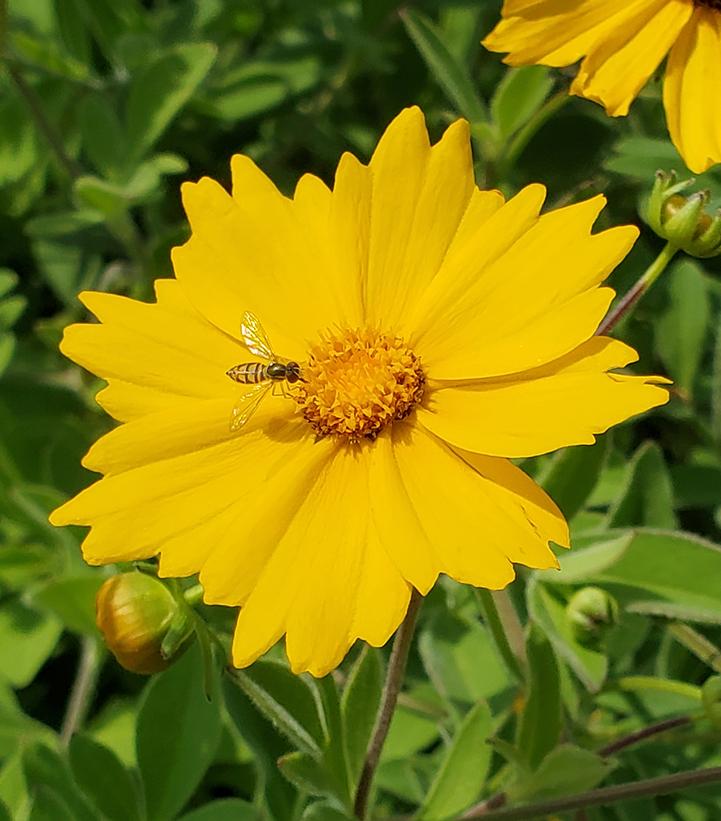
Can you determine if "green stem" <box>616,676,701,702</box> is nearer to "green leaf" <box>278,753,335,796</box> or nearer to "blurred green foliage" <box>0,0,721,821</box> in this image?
"blurred green foliage" <box>0,0,721,821</box>

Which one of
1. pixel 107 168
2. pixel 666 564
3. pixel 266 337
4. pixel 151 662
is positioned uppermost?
pixel 107 168

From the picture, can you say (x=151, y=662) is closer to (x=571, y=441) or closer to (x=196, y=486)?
(x=196, y=486)

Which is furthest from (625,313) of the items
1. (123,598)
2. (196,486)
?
(123,598)

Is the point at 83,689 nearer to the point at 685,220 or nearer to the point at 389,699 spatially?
the point at 389,699

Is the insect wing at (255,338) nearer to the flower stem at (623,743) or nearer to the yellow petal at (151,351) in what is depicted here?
the yellow petal at (151,351)

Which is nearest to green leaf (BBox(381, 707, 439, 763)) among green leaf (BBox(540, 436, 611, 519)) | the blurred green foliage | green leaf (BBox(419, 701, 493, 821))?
the blurred green foliage

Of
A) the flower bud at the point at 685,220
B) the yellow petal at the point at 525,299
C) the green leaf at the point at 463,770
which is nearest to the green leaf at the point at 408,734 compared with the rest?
the green leaf at the point at 463,770

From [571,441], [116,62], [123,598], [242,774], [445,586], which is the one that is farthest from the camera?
[116,62]
